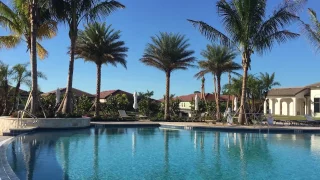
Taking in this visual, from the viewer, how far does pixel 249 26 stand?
20.5m

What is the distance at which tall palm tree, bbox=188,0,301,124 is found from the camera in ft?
66.8

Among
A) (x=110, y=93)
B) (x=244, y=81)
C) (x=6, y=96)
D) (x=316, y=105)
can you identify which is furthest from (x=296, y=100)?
(x=6, y=96)

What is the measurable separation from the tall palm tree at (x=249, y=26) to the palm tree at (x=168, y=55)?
6802 mm

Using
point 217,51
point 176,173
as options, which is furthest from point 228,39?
point 176,173

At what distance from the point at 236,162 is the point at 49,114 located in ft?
38.5

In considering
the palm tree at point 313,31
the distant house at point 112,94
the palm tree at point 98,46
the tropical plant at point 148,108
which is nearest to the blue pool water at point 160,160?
the palm tree at point 313,31

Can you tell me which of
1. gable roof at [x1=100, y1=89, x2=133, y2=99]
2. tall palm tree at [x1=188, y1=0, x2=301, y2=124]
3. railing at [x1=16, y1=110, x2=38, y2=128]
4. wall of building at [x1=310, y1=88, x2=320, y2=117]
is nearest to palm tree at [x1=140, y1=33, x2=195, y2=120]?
tall palm tree at [x1=188, y1=0, x2=301, y2=124]

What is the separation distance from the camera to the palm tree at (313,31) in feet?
76.1

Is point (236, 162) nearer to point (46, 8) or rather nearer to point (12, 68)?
point (46, 8)

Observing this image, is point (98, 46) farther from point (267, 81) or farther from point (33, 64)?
point (267, 81)

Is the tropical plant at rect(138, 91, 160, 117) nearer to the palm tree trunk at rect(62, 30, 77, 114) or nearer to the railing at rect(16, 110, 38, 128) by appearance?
the palm tree trunk at rect(62, 30, 77, 114)

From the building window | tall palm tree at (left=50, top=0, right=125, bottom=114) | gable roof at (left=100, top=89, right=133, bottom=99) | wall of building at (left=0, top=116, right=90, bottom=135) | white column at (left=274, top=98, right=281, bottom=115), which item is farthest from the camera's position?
white column at (left=274, top=98, right=281, bottom=115)

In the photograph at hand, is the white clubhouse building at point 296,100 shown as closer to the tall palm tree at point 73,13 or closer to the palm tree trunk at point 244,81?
the palm tree trunk at point 244,81

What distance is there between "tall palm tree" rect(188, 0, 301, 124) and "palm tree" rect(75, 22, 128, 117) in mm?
8143
